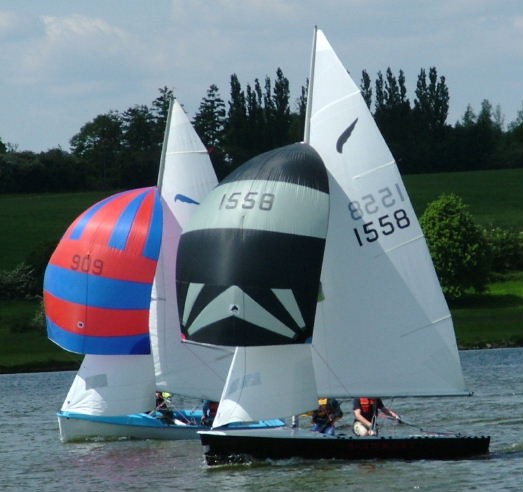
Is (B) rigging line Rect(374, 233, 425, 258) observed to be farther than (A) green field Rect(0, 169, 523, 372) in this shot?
No

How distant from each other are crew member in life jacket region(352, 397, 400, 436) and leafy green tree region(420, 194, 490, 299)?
62700mm

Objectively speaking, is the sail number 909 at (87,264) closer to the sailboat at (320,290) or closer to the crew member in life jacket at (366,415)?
the sailboat at (320,290)

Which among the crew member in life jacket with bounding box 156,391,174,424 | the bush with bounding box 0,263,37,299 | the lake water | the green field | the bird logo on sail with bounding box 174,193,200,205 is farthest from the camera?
the bush with bounding box 0,263,37,299

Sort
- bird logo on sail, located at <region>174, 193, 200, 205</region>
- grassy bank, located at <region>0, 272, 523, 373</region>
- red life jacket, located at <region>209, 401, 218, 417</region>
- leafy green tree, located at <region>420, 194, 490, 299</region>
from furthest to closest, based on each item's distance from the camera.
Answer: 1. leafy green tree, located at <region>420, 194, 490, 299</region>
2. grassy bank, located at <region>0, 272, 523, 373</region>
3. bird logo on sail, located at <region>174, 193, 200, 205</region>
4. red life jacket, located at <region>209, 401, 218, 417</region>

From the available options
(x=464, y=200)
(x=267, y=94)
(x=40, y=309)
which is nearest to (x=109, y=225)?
(x=40, y=309)

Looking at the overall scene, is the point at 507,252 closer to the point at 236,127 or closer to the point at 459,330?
the point at 459,330

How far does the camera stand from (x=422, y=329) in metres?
31.1

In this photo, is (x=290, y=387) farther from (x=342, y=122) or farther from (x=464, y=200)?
(x=464, y=200)

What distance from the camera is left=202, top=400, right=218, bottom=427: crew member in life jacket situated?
37656 millimetres

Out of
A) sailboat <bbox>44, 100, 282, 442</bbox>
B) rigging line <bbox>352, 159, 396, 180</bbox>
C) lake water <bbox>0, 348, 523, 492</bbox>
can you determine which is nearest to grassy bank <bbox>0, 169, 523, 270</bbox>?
lake water <bbox>0, 348, 523, 492</bbox>

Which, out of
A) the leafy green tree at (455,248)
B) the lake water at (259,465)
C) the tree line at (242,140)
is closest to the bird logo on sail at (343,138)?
the lake water at (259,465)

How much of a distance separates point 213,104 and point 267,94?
11573mm

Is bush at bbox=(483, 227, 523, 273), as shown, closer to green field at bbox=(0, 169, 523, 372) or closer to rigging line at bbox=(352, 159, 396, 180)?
green field at bbox=(0, 169, 523, 372)

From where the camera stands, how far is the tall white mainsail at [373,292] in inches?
1219
